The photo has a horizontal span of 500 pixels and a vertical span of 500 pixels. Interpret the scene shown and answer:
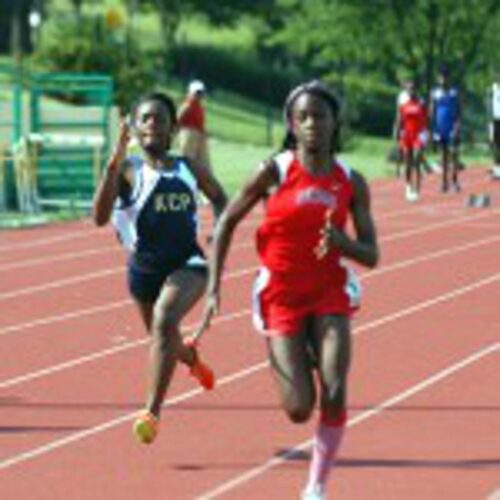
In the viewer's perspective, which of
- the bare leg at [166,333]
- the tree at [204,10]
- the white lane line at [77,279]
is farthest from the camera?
the tree at [204,10]

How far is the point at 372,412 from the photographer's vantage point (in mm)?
11766

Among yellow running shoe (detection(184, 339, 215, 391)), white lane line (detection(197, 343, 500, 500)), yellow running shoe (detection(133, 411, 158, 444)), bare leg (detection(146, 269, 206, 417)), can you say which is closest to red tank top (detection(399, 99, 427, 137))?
white lane line (detection(197, 343, 500, 500))

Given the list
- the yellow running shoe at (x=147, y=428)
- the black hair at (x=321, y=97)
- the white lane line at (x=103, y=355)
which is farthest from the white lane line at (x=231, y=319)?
the black hair at (x=321, y=97)

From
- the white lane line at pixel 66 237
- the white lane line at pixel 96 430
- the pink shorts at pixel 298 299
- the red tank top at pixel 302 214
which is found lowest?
the white lane line at pixel 66 237

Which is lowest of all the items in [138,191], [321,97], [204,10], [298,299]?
[204,10]

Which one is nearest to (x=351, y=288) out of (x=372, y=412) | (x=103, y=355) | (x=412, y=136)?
(x=372, y=412)

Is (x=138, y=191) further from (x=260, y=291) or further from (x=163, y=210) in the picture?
(x=260, y=291)

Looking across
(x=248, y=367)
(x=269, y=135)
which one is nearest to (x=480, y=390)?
(x=248, y=367)

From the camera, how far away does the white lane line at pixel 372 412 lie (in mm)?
9477

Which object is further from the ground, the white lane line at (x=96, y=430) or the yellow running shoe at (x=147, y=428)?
the yellow running shoe at (x=147, y=428)

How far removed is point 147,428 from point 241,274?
1060 cm

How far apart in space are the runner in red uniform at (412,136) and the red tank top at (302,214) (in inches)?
922

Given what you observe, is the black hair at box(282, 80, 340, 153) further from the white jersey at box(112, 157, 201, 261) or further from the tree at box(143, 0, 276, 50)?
the tree at box(143, 0, 276, 50)

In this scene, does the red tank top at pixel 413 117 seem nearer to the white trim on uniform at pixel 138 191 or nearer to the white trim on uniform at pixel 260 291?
the white trim on uniform at pixel 138 191
